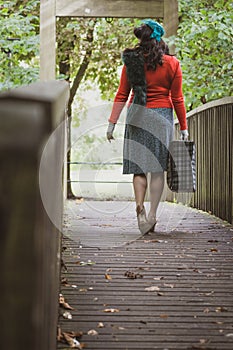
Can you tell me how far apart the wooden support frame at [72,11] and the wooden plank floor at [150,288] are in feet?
10.2

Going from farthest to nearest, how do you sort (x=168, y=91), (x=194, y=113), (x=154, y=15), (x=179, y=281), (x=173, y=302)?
(x=154, y=15) → (x=194, y=113) → (x=168, y=91) → (x=179, y=281) → (x=173, y=302)

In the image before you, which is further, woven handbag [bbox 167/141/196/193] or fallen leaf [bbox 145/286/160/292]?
woven handbag [bbox 167/141/196/193]

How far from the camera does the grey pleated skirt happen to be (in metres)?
5.76

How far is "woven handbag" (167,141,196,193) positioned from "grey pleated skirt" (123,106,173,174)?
7cm

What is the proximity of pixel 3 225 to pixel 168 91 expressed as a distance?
4654mm

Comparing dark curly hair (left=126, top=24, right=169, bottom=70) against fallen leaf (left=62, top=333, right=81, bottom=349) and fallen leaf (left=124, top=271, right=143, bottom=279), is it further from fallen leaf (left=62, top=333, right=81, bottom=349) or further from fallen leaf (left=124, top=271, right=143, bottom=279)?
fallen leaf (left=62, top=333, right=81, bottom=349)

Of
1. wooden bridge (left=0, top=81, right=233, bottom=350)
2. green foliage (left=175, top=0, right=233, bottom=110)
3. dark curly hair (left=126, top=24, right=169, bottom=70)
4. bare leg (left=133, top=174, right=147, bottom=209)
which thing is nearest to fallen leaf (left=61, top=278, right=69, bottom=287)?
wooden bridge (left=0, top=81, right=233, bottom=350)

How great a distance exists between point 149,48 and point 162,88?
326 mm

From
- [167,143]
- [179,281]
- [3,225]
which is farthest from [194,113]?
[3,225]

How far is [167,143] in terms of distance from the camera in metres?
5.85

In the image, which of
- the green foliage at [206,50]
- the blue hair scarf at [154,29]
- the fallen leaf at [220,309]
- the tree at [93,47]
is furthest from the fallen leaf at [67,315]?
the tree at [93,47]

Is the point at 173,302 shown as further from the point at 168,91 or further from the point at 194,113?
the point at 194,113

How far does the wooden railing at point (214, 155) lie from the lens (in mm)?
6402

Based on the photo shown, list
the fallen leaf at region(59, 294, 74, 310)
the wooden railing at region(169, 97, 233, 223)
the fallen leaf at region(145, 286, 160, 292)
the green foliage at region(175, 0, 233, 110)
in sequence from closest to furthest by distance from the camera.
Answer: the fallen leaf at region(59, 294, 74, 310) → the fallen leaf at region(145, 286, 160, 292) → the wooden railing at region(169, 97, 233, 223) → the green foliage at region(175, 0, 233, 110)
